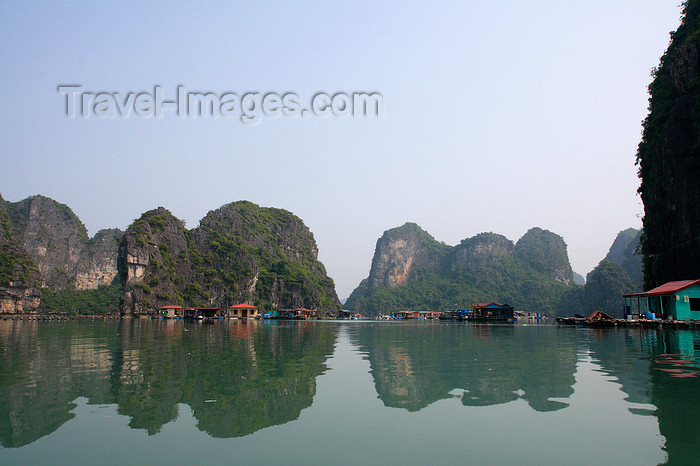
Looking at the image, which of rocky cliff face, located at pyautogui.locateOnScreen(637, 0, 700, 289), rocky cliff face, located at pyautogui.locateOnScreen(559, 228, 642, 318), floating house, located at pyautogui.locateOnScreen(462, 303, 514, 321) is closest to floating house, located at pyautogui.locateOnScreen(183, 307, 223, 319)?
floating house, located at pyautogui.locateOnScreen(462, 303, 514, 321)

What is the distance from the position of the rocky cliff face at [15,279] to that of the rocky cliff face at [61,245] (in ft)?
181

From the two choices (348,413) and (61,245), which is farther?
(61,245)

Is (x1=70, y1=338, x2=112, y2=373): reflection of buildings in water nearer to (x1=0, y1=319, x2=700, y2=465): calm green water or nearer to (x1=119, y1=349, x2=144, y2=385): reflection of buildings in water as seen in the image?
(x1=0, y1=319, x2=700, y2=465): calm green water

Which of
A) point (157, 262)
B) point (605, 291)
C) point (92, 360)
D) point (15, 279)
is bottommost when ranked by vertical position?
point (92, 360)

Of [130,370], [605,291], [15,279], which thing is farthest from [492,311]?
[15,279]

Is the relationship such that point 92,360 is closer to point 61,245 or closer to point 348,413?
point 348,413

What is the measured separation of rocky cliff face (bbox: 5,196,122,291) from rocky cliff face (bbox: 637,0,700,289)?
575ft

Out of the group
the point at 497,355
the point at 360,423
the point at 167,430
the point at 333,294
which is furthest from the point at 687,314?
the point at 333,294

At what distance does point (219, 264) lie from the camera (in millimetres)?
128250

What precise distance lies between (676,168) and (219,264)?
110673 millimetres

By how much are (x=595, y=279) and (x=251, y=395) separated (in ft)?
499

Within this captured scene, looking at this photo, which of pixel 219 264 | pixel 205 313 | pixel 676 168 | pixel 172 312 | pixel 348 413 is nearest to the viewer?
pixel 348 413

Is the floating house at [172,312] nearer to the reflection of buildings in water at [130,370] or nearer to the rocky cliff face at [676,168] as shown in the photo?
the reflection of buildings in water at [130,370]

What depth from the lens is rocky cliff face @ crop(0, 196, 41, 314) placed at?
323 ft
